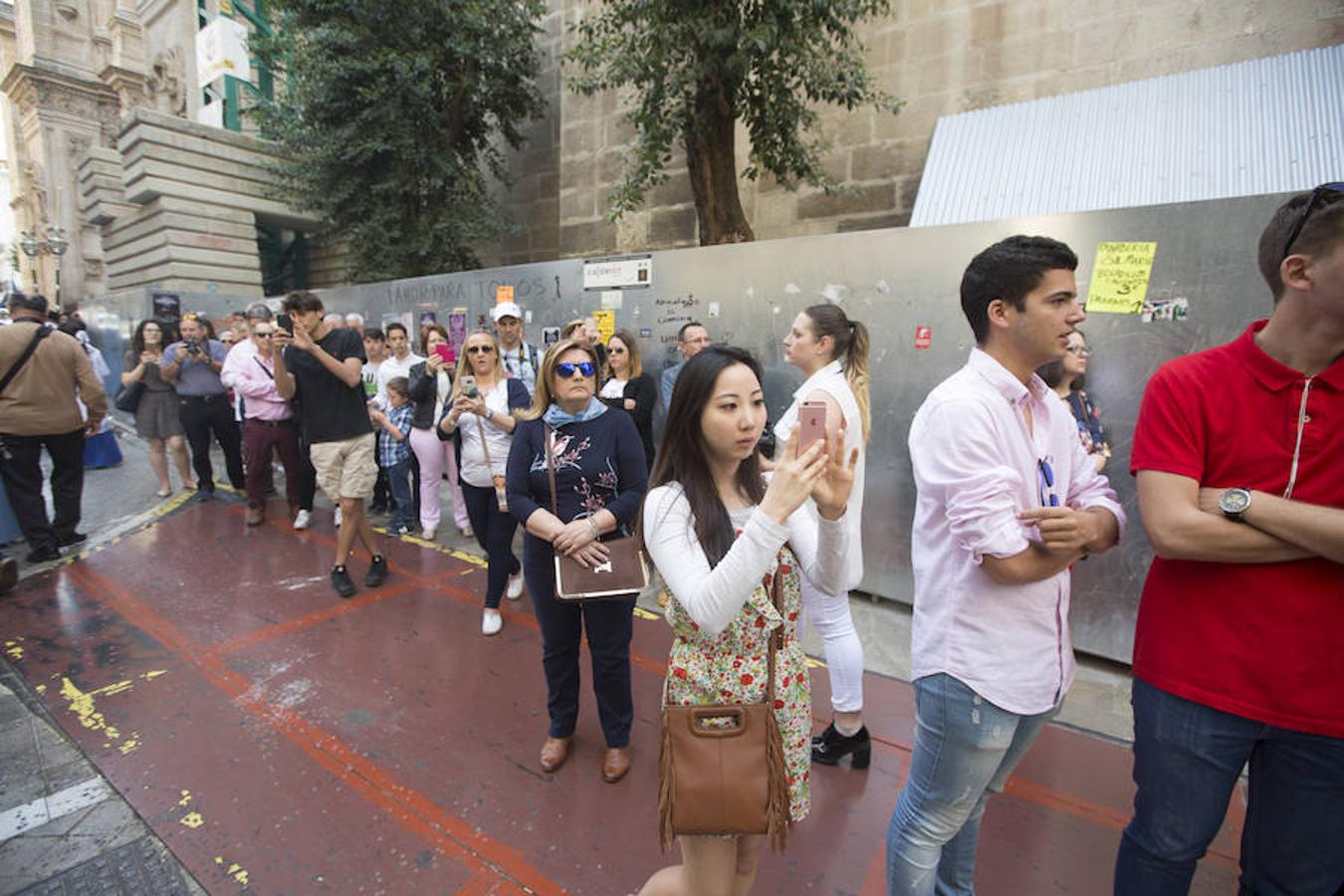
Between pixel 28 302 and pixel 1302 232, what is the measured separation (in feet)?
26.6

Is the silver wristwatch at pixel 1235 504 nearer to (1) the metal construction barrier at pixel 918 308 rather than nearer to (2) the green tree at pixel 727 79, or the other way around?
(1) the metal construction barrier at pixel 918 308

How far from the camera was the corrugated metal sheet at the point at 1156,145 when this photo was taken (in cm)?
505

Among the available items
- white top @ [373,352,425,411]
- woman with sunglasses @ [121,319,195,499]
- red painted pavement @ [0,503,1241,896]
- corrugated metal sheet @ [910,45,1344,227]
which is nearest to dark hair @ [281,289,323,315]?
white top @ [373,352,425,411]

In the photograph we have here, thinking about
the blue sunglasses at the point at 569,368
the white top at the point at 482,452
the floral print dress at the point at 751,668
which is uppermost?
the blue sunglasses at the point at 569,368

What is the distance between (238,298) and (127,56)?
744 inches

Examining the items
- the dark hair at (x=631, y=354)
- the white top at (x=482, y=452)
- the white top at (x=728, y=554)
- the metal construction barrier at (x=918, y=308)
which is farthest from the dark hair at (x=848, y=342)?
the dark hair at (x=631, y=354)

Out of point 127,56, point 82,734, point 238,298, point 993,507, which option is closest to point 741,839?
point 993,507

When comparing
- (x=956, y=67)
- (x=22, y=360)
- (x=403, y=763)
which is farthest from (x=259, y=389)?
(x=956, y=67)

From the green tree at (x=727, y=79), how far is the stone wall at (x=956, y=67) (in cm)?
40

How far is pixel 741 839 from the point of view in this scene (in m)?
1.71

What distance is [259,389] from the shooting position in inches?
→ 230

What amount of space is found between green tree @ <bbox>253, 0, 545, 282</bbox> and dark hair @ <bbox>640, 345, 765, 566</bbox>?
11.6 m

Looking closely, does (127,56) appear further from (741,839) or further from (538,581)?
(741,839)

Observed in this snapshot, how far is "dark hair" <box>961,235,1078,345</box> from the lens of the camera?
4.88 ft
